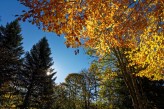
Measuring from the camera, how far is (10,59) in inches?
997

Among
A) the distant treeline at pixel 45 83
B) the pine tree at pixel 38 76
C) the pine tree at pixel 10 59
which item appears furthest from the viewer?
the pine tree at pixel 38 76

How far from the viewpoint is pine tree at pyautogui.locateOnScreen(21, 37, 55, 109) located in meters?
28.3

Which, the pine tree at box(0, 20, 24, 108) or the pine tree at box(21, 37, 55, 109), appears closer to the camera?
the pine tree at box(0, 20, 24, 108)

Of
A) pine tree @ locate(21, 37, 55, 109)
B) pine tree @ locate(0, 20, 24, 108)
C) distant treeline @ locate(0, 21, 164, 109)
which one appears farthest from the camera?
pine tree @ locate(21, 37, 55, 109)

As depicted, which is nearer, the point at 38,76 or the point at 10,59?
the point at 10,59

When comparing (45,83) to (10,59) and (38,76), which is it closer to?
(38,76)

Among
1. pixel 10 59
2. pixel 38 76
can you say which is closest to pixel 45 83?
pixel 38 76

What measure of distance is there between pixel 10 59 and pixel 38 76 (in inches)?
229

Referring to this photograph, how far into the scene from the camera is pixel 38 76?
98.2 feet

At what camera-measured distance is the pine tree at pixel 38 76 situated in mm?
28344

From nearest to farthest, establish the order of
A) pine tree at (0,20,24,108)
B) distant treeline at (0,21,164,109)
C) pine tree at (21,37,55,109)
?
distant treeline at (0,21,164,109)
pine tree at (0,20,24,108)
pine tree at (21,37,55,109)

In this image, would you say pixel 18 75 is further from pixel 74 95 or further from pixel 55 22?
pixel 55 22

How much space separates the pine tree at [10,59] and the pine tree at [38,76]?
1.62m

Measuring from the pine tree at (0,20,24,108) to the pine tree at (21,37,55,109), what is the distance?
5.32 feet
